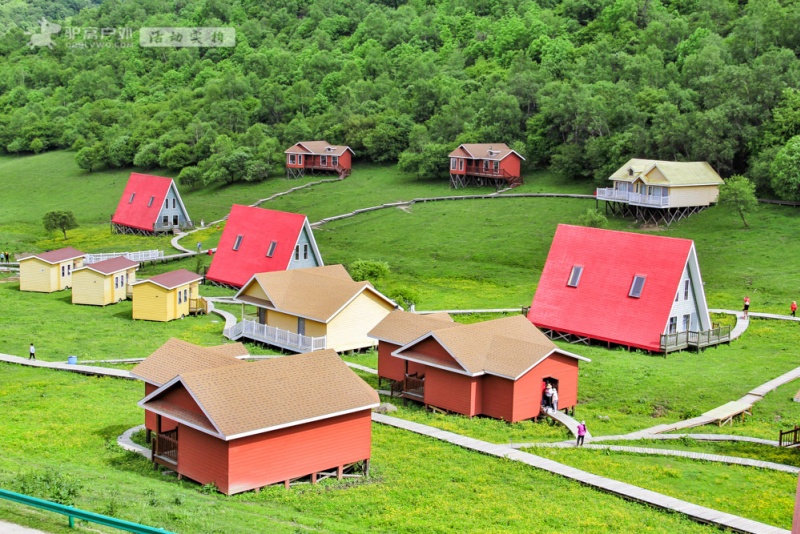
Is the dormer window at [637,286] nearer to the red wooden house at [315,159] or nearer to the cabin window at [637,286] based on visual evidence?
Result: the cabin window at [637,286]

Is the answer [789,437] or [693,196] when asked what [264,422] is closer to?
[789,437]

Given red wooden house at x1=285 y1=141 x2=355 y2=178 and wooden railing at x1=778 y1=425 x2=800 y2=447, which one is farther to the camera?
red wooden house at x1=285 y1=141 x2=355 y2=178

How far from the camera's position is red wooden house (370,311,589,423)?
40.6 meters

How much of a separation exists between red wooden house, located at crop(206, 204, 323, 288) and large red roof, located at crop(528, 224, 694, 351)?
18.8 metres

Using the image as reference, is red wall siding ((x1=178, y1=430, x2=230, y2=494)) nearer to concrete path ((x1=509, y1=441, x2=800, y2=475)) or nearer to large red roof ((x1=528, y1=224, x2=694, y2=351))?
concrete path ((x1=509, y1=441, x2=800, y2=475))

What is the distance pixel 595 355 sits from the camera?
52250 millimetres

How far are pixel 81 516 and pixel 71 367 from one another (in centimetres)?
2997

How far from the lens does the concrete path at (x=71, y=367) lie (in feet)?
154

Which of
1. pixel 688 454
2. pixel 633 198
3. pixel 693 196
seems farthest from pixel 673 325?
pixel 693 196

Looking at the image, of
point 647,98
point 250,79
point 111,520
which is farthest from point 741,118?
point 250,79

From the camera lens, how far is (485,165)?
338 ft

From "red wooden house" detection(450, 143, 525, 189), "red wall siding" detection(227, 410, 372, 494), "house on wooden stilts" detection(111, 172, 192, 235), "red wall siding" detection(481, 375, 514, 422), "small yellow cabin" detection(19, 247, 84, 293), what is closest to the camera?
"red wall siding" detection(227, 410, 372, 494)

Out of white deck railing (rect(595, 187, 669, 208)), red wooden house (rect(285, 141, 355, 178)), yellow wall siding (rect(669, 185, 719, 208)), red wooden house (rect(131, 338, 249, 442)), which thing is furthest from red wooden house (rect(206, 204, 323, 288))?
red wooden house (rect(285, 141, 355, 178))

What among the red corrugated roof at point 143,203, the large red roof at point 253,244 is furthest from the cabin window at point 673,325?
the red corrugated roof at point 143,203
